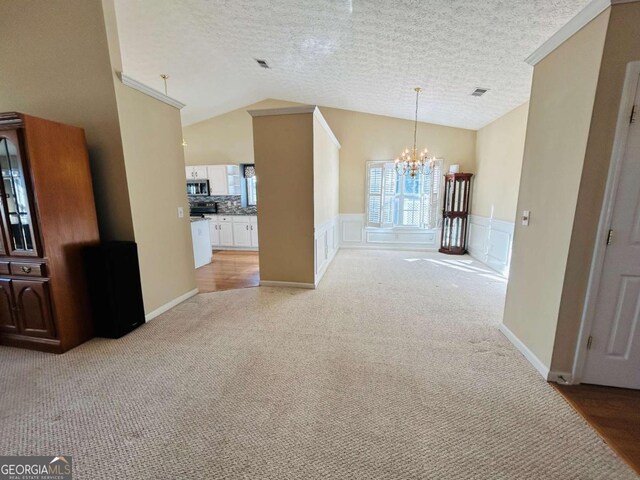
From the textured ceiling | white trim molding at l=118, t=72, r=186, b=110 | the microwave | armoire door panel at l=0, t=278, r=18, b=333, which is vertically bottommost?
armoire door panel at l=0, t=278, r=18, b=333

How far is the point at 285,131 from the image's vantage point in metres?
3.60

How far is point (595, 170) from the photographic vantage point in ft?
5.65

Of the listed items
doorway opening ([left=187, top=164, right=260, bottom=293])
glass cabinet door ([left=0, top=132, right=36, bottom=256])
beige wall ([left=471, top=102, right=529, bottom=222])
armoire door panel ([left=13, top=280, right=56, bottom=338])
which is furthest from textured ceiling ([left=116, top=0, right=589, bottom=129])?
armoire door panel ([left=13, top=280, right=56, bottom=338])

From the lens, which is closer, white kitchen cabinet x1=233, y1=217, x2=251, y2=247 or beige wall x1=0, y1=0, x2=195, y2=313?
Answer: beige wall x1=0, y1=0, x2=195, y2=313

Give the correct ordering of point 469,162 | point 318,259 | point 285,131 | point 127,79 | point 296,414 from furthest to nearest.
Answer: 1. point 469,162
2. point 318,259
3. point 285,131
4. point 127,79
5. point 296,414

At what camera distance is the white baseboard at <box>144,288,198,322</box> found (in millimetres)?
2946

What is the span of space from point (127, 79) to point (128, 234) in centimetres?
154

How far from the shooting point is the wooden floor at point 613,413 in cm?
145

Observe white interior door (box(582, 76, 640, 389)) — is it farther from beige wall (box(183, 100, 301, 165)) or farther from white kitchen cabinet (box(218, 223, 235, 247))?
white kitchen cabinet (box(218, 223, 235, 247))

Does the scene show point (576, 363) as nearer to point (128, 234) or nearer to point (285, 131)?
point (285, 131)

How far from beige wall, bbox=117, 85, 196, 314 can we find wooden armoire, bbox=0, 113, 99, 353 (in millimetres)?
393

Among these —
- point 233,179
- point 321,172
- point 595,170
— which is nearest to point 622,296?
point 595,170

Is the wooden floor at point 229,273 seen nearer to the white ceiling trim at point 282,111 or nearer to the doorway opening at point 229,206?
the doorway opening at point 229,206

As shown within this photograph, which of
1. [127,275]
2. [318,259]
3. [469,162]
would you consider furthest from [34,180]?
[469,162]
